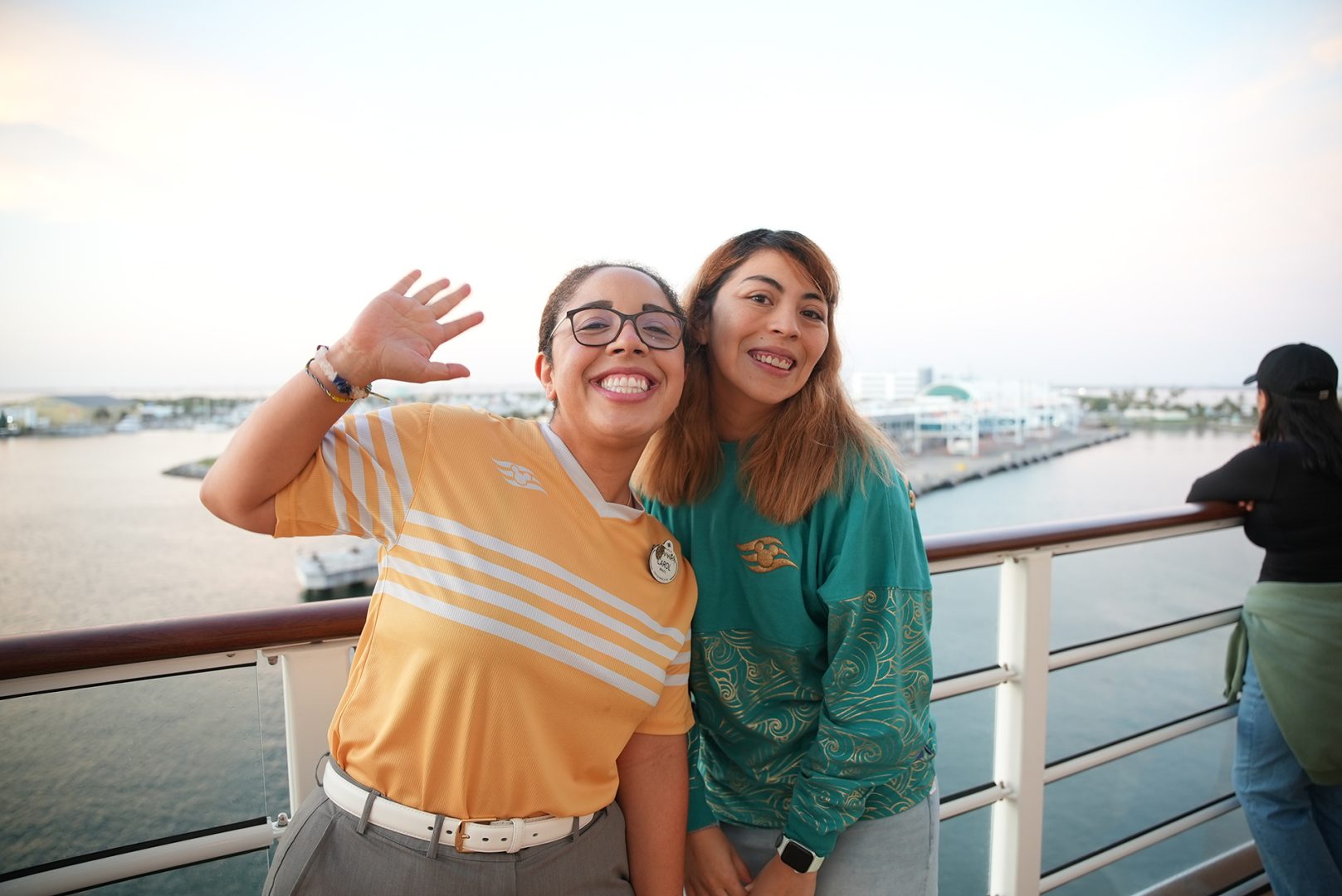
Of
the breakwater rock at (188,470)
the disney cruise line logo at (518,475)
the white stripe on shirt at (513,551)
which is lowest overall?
the breakwater rock at (188,470)

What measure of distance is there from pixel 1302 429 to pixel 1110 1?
11.6 meters

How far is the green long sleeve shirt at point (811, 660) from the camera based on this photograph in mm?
1087

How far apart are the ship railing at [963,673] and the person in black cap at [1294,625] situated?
123 mm

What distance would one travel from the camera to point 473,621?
0.87 metres

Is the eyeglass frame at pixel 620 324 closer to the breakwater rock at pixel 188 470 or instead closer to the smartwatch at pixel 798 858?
the smartwatch at pixel 798 858

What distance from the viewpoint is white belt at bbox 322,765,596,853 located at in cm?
88

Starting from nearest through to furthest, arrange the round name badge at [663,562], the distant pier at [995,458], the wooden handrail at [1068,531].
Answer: the round name badge at [663,562] < the wooden handrail at [1068,531] < the distant pier at [995,458]

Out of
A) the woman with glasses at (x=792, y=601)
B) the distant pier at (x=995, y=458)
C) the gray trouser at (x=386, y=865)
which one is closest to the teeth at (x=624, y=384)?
the woman with glasses at (x=792, y=601)

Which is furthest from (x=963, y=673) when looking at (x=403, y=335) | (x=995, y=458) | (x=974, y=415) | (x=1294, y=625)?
(x=995, y=458)

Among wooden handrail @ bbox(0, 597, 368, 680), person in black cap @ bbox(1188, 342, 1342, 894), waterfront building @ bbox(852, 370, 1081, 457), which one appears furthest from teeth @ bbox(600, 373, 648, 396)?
waterfront building @ bbox(852, 370, 1081, 457)

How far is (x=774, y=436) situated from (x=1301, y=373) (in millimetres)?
2020

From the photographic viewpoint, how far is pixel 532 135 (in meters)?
20.8

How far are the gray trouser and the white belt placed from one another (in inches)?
0.4

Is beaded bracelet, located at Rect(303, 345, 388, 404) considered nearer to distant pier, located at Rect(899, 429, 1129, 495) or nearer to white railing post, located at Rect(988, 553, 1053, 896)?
white railing post, located at Rect(988, 553, 1053, 896)
